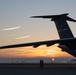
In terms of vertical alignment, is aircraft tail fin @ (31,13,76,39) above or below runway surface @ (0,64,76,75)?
above

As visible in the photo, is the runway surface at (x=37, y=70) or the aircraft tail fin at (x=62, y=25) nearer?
the runway surface at (x=37, y=70)

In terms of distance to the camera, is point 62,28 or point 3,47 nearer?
point 3,47

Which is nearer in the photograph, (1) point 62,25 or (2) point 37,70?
(2) point 37,70

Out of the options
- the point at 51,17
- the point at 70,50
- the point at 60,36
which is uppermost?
the point at 51,17

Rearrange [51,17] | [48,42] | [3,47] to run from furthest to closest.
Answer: [51,17] < [3,47] < [48,42]

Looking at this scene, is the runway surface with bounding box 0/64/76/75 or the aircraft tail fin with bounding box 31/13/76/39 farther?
the aircraft tail fin with bounding box 31/13/76/39

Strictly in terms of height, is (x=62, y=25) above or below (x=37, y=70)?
above

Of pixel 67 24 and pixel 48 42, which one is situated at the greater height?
pixel 67 24

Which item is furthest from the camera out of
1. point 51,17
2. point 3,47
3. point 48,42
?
point 51,17

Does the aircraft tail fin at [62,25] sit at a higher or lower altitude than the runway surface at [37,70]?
higher

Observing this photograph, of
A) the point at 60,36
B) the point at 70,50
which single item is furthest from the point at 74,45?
the point at 60,36

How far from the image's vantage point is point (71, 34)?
34.5m

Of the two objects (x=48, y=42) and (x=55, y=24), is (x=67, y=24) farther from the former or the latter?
(x=48, y=42)

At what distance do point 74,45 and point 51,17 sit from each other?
202 inches
